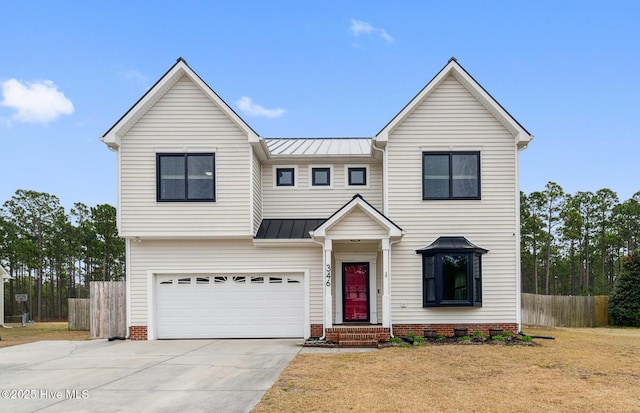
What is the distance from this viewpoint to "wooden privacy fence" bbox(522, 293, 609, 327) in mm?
24328

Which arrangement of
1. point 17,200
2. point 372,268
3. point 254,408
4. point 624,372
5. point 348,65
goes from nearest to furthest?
point 254,408
point 624,372
point 372,268
point 348,65
point 17,200

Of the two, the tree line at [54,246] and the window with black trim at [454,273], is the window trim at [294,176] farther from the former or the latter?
the tree line at [54,246]

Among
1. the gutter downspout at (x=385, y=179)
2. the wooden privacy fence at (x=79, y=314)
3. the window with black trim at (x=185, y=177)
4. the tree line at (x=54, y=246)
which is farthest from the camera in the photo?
the tree line at (x=54, y=246)

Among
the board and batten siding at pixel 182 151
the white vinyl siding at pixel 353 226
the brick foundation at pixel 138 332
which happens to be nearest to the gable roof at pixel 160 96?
the board and batten siding at pixel 182 151

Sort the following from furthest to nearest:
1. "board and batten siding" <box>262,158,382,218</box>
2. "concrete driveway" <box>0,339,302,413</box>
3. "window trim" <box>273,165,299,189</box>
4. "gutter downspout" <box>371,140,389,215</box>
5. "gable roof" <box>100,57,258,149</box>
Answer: "window trim" <box>273,165,299,189</box> → "board and batten siding" <box>262,158,382,218</box> → "gutter downspout" <box>371,140,389,215</box> → "gable roof" <box>100,57,258,149</box> → "concrete driveway" <box>0,339,302,413</box>

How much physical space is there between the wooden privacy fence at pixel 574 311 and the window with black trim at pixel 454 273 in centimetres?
1105

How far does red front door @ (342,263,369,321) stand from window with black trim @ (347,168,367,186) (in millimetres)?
2842

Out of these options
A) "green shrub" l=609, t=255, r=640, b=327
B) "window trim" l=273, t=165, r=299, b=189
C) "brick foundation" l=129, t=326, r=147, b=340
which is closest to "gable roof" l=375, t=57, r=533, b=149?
"window trim" l=273, t=165, r=299, b=189

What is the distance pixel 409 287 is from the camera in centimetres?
1608

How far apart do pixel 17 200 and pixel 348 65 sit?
32211 mm

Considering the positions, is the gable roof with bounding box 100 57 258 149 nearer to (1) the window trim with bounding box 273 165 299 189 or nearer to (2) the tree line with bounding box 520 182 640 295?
(1) the window trim with bounding box 273 165 299 189

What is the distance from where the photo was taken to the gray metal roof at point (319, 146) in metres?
17.9

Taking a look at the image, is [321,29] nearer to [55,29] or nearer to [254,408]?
[55,29]

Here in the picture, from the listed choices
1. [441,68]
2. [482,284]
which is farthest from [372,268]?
[441,68]
